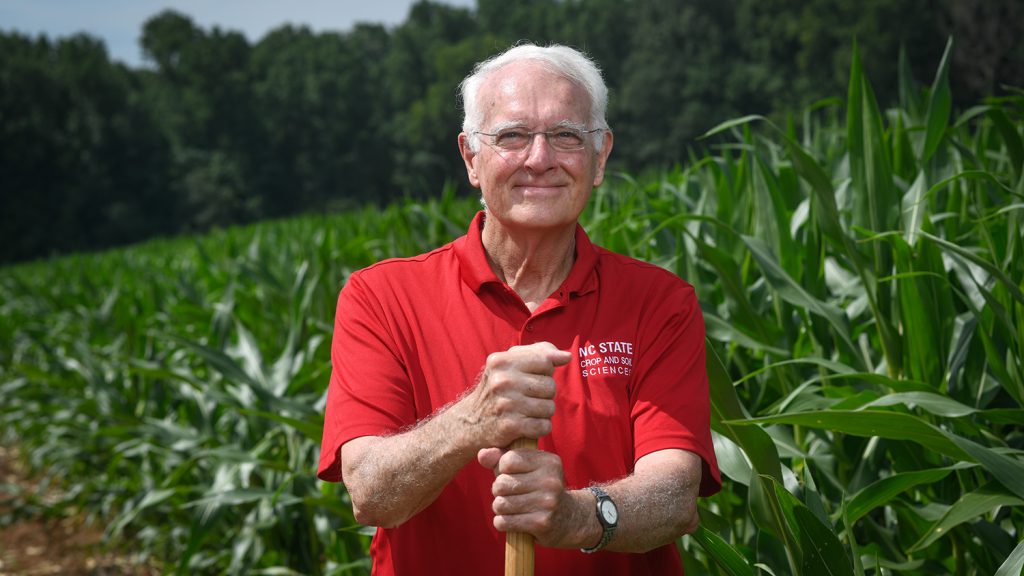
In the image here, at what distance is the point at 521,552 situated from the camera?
138cm

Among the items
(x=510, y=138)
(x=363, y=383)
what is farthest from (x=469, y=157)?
(x=363, y=383)

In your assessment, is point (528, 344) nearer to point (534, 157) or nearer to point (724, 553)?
point (534, 157)

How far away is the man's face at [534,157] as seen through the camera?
1.67 m

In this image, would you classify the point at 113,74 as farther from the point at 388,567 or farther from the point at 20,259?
the point at 388,567

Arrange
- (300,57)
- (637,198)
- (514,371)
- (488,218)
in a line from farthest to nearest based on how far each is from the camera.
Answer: (300,57)
(637,198)
(488,218)
(514,371)

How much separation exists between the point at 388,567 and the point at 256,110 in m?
64.5

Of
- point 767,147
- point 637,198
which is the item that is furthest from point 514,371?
point 637,198

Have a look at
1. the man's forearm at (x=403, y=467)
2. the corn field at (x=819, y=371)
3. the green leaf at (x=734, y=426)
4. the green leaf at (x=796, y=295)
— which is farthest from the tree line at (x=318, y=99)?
the man's forearm at (x=403, y=467)

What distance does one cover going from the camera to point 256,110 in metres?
63.0

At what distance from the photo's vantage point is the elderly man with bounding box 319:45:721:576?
156 cm

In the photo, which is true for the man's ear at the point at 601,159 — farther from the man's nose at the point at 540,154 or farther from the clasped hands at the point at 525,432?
the clasped hands at the point at 525,432

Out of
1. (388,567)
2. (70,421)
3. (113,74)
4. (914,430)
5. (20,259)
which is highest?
(113,74)

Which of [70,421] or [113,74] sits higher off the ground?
[113,74]

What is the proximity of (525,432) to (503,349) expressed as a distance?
39cm
